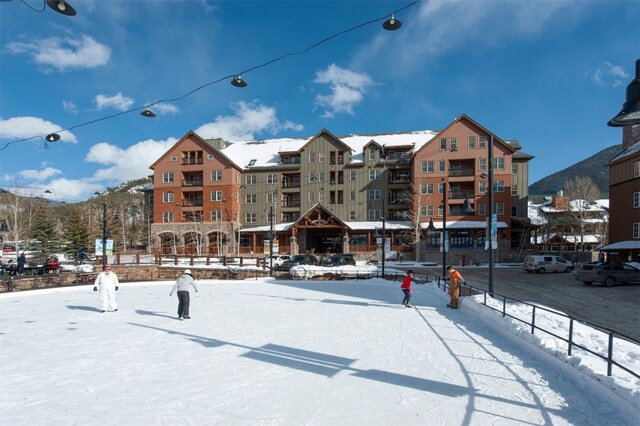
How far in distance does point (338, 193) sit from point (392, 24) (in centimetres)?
4252

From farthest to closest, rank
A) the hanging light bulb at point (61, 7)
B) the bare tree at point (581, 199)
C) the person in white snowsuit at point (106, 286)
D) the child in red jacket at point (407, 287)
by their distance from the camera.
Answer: the bare tree at point (581, 199)
the child in red jacket at point (407, 287)
the person in white snowsuit at point (106, 286)
the hanging light bulb at point (61, 7)

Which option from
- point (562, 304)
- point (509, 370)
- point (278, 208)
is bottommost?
point (562, 304)

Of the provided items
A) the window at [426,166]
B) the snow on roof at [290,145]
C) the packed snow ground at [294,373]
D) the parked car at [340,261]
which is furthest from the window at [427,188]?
the packed snow ground at [294,373]

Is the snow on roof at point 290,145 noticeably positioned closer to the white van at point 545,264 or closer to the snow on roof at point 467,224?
the snow on roof at point 467,224

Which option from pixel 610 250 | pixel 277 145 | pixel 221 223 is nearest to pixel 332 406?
pixel 610 250

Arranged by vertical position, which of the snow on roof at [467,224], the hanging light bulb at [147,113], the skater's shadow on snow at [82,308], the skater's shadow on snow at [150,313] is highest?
the hanging light bulb at [147,113]

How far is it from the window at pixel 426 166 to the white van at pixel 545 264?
18.5 m

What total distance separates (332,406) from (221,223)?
46.4 meters

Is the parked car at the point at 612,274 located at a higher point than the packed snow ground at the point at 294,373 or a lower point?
lower

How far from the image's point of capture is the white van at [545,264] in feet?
104

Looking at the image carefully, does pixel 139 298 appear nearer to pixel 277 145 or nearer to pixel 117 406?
pixel 117 406

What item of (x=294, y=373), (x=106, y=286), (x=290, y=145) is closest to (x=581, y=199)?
(x=290, y=145)

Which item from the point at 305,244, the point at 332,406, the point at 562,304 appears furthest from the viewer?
the point at 305,244

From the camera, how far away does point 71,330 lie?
10016 mm
